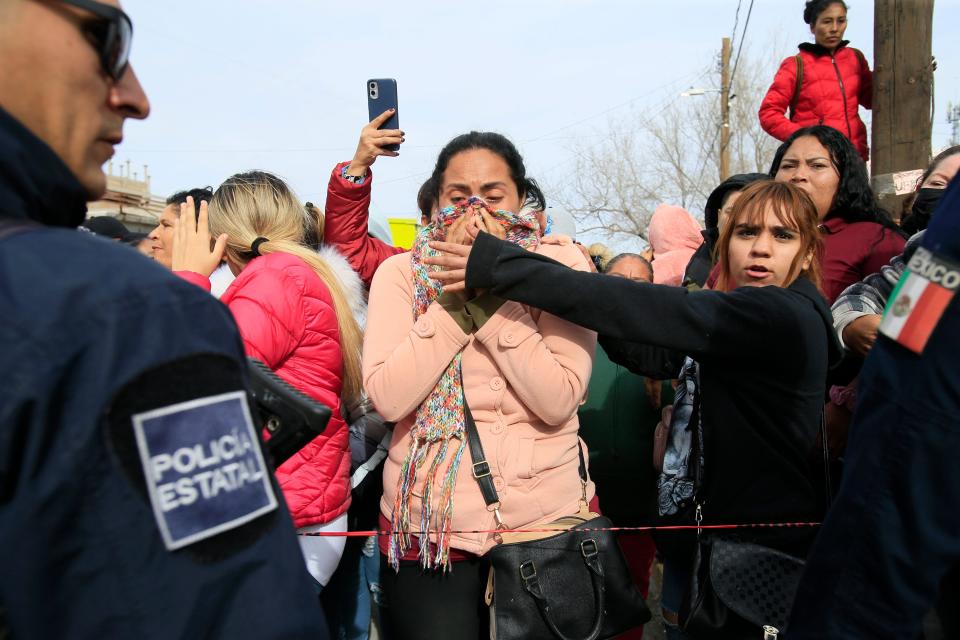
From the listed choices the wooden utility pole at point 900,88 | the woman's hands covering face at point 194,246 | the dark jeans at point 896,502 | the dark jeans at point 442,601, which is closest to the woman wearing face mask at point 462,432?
the dark jeans at point 442,601

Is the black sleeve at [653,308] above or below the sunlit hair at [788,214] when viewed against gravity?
below

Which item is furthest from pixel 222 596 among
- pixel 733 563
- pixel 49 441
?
pixel 733 563

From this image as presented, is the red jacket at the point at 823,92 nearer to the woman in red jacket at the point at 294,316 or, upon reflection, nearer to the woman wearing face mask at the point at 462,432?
the woman wearing face mask at the point at 462,432

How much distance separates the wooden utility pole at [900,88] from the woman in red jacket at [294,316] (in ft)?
10.9

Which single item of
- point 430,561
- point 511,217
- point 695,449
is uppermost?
point 511,217

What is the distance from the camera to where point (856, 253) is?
3145 millimetres

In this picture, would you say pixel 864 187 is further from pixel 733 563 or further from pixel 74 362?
pixel 74 362

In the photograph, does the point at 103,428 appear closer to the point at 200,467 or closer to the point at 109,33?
the point at 200,467

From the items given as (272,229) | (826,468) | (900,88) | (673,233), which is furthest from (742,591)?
(673,233)

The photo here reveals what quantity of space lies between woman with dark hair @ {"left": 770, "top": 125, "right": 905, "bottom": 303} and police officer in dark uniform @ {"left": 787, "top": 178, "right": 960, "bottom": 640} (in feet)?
A: 6.94

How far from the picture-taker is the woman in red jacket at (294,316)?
2637 mm

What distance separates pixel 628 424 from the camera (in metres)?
3.58

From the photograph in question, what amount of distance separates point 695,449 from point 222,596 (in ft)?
6.34

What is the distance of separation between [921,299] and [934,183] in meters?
2.51
